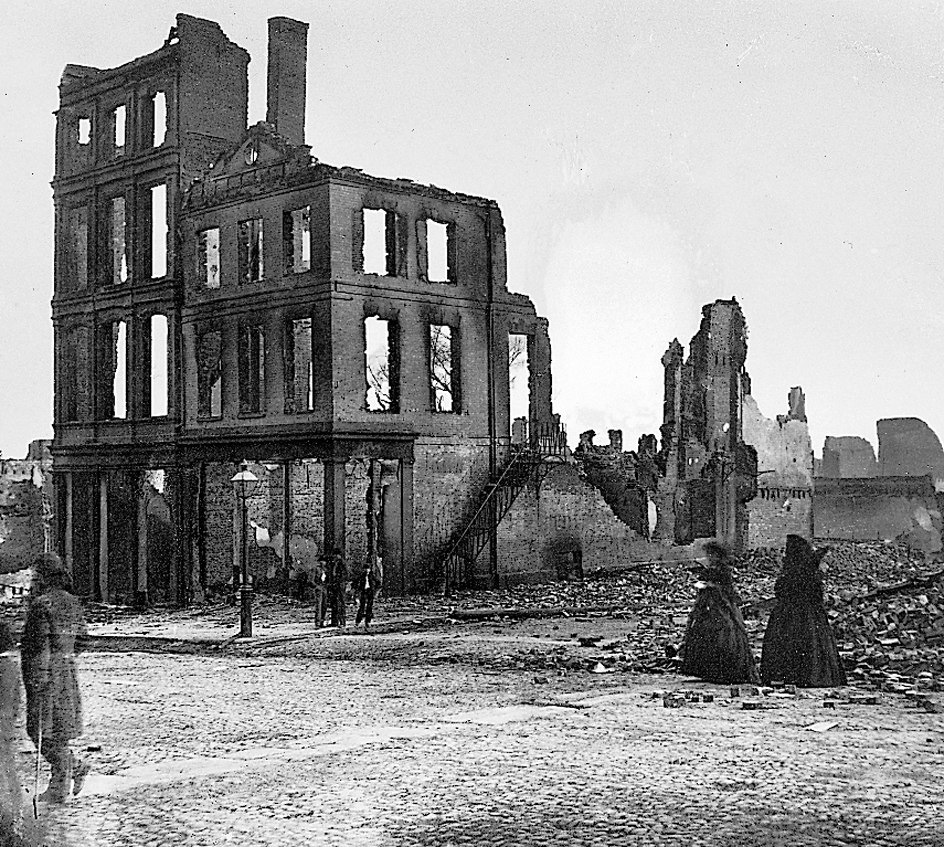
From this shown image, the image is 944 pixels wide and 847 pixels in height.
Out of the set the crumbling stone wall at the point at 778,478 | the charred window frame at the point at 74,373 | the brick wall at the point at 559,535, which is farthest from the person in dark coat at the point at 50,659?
the crumbling stone wall at the point at 778,478

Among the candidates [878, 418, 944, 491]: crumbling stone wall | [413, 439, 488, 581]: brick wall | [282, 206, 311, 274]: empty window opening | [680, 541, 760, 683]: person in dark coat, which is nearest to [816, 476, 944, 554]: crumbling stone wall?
[878, 418, 944, 491]: crumbling stone wall

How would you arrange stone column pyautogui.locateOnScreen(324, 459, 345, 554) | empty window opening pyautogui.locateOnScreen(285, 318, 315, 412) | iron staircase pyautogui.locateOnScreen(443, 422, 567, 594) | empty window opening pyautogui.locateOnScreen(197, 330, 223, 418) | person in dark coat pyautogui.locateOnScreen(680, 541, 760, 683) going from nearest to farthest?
person in dark coat pyautogui.locateOnScreen(680, 541, 760, 683) < stone column pyautogui.locateOnScreen(324, 459, 345, 554) < iron staircase pyautogui.locateOnScreen(443, 422, 567, 594) < empty window opening pyautogui.locateOnScreen(285, 318, 315, 412) < empty window opening pyautogui.locateOnScreen(197, 330, 223, 418)

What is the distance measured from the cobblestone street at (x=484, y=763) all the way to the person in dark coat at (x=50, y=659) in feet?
2.24

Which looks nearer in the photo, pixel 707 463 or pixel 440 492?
pixel 440 492

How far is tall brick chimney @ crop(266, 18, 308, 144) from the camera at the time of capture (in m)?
33.8

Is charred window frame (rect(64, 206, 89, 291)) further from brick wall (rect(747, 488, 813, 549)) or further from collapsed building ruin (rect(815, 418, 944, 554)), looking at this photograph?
collapsed building ruin (rect(815, 418, 944, 554))

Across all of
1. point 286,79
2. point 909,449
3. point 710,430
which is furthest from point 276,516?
point 909,449

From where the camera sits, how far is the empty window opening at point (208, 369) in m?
32.3

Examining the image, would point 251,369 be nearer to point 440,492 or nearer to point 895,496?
point 440,492

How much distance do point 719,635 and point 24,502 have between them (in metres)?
32.2

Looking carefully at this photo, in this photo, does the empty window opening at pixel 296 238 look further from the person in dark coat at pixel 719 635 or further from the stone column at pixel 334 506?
the person in dark coat at pixel 719 635

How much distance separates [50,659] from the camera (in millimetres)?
9164

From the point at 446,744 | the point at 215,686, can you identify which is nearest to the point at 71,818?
the point at 446,744

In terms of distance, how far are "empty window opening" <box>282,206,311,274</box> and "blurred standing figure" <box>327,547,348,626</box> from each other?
8964 millimetres
